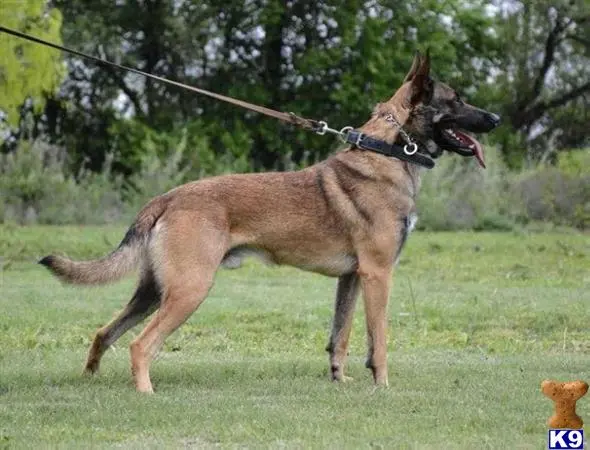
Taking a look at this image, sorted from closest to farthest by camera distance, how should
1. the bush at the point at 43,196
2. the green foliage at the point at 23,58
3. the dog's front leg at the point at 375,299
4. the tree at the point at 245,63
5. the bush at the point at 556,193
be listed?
1. the dog's front leg at the point at 375,299
2. the green foliage at the point at 23,58
3. the bush at the point at 43,196
4. the bush at the point at 556,193
5. the tree at the point at 245,63

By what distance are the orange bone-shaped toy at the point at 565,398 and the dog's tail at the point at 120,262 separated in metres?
3.88

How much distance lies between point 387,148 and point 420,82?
51 cm

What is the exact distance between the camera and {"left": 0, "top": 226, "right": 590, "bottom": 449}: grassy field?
7.33 meters

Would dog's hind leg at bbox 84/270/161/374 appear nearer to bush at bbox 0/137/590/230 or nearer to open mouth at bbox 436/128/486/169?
open mouth at bbox 436/128/486/169

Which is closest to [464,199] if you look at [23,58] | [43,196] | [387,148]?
[43,196]

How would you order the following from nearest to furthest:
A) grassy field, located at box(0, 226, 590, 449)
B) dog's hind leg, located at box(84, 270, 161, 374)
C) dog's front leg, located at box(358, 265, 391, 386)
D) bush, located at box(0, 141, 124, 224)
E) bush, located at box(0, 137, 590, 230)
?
grassy field, located at box(0, 226, 590, 449) < dog's front leg, located at box(358, 265, 391, 386) < dog's hind leg, located at box(84, 270, 161, 374) < bush, located at box(0, 137, 590, 230) < bush, located at box(0, 141, 124, 224)

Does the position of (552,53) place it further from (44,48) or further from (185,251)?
(185,251)

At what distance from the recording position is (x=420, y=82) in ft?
31.8

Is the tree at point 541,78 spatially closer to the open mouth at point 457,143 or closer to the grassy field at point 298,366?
the grassy field at point 298,366

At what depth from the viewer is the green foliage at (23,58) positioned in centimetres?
2236

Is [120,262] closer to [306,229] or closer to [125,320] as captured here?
[125,320]

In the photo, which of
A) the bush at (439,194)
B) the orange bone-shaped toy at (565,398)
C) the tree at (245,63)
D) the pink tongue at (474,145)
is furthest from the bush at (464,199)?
the orange bone-shaped toy at (565,398)

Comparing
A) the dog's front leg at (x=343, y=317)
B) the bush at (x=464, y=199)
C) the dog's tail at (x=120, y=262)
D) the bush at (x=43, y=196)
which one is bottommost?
the bush at (x=43, y=196)

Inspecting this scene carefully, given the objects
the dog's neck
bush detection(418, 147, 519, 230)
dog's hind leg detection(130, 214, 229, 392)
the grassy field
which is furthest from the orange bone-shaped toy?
bush detection(418, 147, 519, 230)
